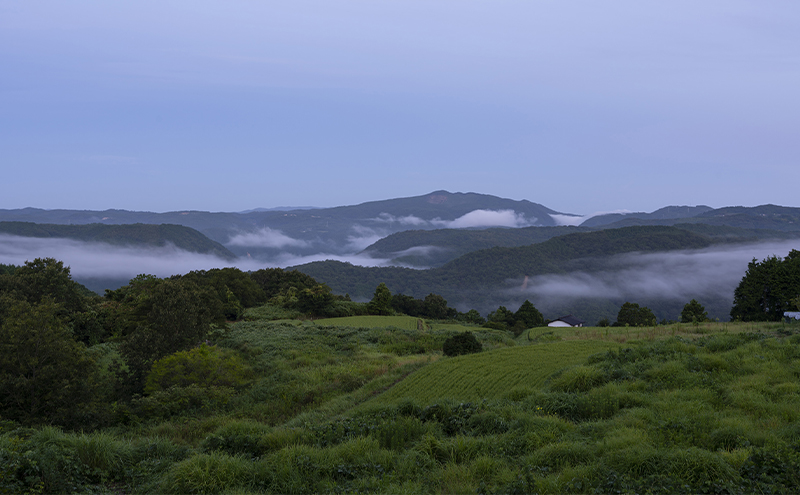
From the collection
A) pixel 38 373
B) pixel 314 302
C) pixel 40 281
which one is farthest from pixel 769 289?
pixel 40 281

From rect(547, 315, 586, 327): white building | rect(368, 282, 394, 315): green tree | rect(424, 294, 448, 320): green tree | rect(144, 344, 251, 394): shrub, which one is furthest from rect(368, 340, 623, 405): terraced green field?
rect(547, 315, 586, 327): white building

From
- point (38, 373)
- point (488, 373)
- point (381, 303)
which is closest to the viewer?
point (38, 373)

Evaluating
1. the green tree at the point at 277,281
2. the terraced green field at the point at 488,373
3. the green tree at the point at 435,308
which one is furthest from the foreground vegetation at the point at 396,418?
the green tree at the point at 435,308

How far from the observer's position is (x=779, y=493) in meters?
6.04

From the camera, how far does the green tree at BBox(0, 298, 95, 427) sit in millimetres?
14688

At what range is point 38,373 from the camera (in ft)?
49.2

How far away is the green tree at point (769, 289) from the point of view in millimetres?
41688

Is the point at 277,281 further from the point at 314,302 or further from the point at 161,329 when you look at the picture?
the point at 161,329

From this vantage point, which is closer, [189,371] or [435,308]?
[189,371]

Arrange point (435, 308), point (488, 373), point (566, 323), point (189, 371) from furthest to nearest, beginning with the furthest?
point (566, 323) → point (435, 308) → point (189, 371) → point (488, 373)

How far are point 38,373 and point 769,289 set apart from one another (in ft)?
176

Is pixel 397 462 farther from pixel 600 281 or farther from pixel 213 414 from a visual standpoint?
pixel 600 281

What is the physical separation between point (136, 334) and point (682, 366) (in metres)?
21.7

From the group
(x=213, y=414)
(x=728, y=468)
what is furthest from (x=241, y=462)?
(x=213, y=414)
